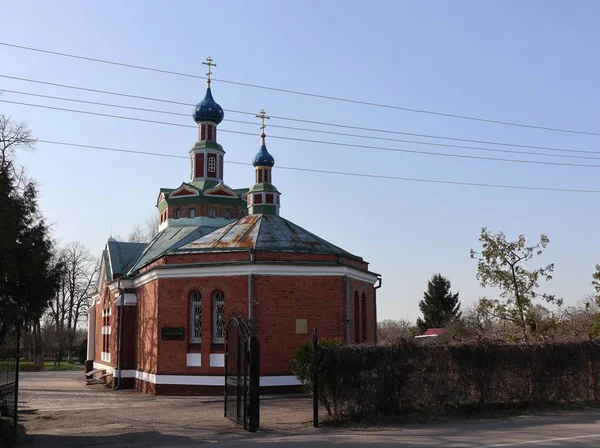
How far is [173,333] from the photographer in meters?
23.4

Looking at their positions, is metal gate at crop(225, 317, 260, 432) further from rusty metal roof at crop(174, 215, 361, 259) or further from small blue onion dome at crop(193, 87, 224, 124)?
small blue onion dome at crop(193, 87, 224, 124)

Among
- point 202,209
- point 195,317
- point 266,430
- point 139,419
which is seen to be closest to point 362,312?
point 195,317

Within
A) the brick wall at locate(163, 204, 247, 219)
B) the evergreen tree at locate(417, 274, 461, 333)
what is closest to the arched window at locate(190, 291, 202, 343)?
the brick wall at locate(163, 204, 247, 219)

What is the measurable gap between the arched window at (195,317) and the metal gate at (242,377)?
599cm

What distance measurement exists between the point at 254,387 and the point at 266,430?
3.49 ft

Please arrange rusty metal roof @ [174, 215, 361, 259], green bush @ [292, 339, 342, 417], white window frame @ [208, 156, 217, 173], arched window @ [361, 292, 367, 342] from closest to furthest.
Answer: green bush @ [292, 339, 342, 417], rusty metal roof @ [174, 215, 361, 259], arched window @ [361, 292, 367, 342], white window frame @ [208, 156, 217, 173]

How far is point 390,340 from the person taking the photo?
1576 cm

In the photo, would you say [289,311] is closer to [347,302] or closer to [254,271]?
[254,271]

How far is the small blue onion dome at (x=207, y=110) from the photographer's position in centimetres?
3444

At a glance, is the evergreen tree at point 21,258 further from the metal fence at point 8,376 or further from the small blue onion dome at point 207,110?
the small blue onion dome at point 207,110

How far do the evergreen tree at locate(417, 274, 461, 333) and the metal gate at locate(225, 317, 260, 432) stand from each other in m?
39.2

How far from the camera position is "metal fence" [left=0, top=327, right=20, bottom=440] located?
13703 mm

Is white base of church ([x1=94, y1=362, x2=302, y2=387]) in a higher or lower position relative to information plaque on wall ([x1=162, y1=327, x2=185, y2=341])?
lower

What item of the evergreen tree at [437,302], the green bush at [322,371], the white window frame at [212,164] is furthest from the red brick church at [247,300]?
the evergreen tree at [437,302]
